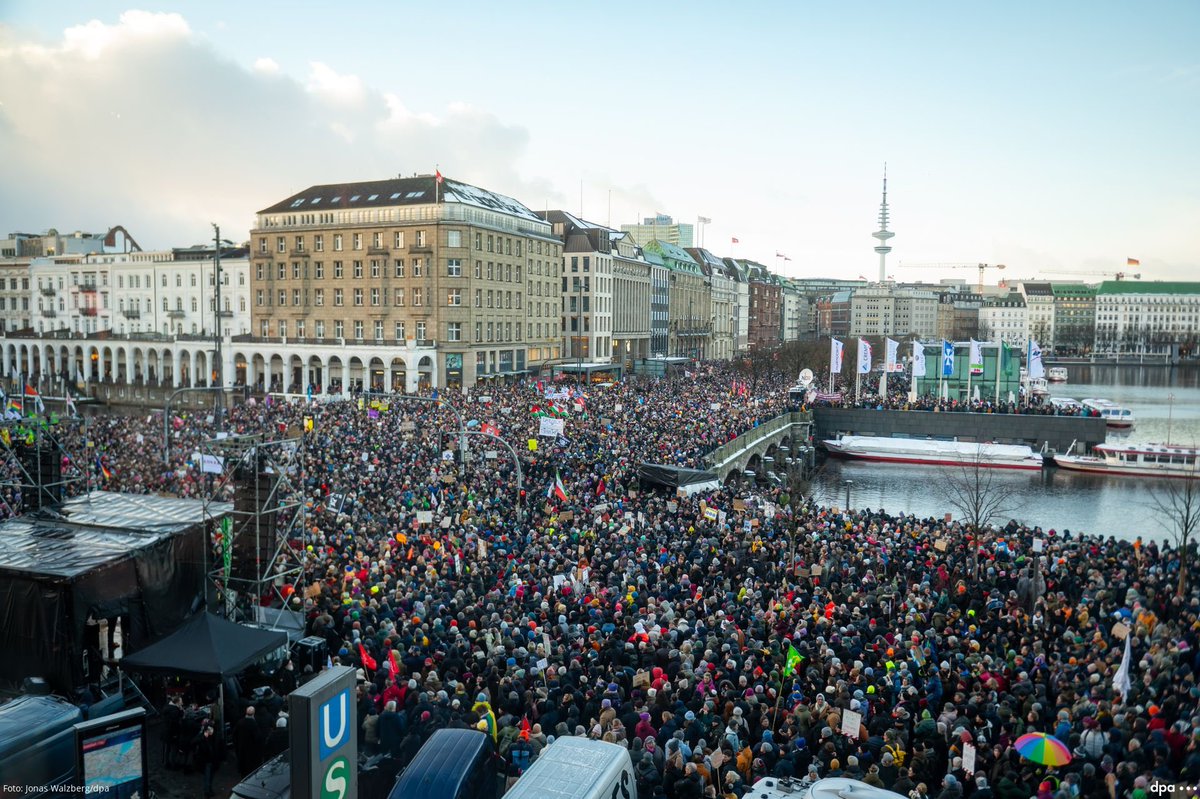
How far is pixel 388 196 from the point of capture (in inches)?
2744

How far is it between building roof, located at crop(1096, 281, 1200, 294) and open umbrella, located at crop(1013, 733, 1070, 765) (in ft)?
403

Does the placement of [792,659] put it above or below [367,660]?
above

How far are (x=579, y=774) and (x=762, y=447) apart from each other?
147 feet

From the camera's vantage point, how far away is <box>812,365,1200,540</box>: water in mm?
45094

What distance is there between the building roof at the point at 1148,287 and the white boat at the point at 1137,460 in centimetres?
6892

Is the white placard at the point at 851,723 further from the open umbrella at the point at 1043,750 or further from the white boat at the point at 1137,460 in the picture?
the white boat at the point at 1137,460

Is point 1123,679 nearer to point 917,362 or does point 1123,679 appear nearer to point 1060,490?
point 1060,490

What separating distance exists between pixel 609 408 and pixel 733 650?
Result: 3134 cm

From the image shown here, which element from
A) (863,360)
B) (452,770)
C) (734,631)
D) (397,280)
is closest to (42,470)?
(452,770)

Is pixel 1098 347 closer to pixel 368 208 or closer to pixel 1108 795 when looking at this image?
pixel 368 208

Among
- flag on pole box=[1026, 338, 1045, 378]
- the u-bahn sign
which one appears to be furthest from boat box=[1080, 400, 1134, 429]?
the u-bahn sign

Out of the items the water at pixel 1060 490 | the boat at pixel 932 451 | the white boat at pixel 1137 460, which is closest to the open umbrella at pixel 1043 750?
the water at pixel 1060 490

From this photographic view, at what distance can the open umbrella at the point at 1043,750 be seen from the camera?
10547mm

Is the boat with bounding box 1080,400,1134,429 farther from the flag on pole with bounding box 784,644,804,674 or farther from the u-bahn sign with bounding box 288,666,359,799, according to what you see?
the u-bahn sign with bounding box 288,666,359,799
